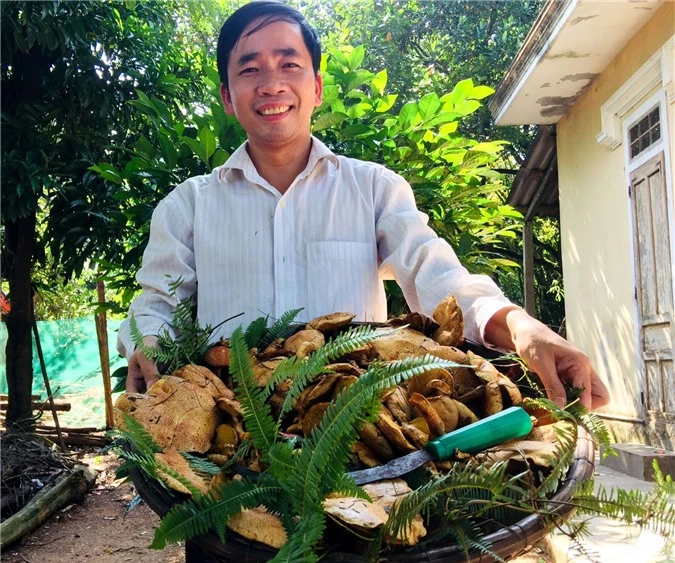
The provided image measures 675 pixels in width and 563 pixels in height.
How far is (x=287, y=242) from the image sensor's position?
1988mm

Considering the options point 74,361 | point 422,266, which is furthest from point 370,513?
point 74,361

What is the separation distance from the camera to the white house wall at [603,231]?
5578 mm

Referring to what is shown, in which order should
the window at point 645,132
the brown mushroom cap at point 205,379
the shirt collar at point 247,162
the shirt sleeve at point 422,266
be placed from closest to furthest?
the brown mushroom cap at point 205,379, the shirt sleeve at point 422,266, the shirt collar at point 247,162, the window at point 645,132

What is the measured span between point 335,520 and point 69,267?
5030mm

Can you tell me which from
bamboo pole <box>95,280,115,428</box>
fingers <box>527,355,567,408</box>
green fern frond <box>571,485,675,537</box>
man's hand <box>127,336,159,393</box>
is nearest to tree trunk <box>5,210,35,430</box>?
bamboo pole <box>95,280,115,428</box>

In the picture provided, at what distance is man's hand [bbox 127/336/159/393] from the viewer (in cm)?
133

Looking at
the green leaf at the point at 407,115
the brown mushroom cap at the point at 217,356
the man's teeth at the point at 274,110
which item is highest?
the green leaf at the point at 407,115

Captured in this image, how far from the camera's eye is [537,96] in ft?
22.4

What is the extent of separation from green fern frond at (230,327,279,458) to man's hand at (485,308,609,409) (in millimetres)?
523

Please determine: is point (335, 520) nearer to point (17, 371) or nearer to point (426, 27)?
point (17, 371)

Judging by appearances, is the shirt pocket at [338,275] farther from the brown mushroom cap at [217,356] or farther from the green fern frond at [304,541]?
the green fern frond at [304,541]

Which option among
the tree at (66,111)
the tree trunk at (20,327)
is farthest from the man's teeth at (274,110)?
the tree trunk at (20,327)

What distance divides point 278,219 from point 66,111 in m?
4.51

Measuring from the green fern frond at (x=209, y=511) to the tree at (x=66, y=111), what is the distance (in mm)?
4150
